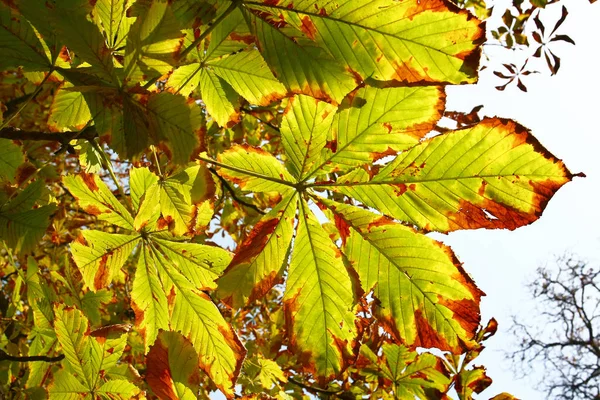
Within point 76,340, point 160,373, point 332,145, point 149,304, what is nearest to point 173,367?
point 160,373

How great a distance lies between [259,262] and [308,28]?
1.09 feet

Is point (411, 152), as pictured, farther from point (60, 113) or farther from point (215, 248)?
point (60, 113)

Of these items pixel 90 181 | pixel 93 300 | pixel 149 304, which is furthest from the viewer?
pixel 93 300

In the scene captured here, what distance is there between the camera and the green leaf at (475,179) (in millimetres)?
558

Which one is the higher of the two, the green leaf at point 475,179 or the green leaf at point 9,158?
the green leaf at point 9,158

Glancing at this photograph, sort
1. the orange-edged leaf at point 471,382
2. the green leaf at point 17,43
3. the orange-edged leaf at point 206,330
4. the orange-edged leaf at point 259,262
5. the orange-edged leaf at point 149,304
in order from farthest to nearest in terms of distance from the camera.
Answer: the orange-edged leaf at point 471,382 < the orange-edged leaf at point 149,304 < the orange-edged leaf at point 206,330 < the orange-edged leaf at point 259,262 < the green leaf at point 17,43

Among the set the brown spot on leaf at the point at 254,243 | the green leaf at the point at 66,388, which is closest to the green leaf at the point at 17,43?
the brown spot on leaf at the point at 254,243

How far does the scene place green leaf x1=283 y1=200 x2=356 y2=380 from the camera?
0.66 metres

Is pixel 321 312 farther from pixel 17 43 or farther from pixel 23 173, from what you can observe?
pixel 23 173

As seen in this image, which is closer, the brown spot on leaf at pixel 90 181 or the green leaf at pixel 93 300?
the brown spot on leaf at pixel 90 181

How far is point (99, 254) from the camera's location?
99cm

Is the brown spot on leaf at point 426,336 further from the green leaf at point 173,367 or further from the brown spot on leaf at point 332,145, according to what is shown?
the green leaf at point 173,367

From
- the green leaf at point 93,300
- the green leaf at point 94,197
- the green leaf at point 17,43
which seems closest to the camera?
the green leaf at point 17,43

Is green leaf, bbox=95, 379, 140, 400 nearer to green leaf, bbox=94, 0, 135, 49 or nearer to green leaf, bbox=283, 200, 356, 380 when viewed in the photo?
green leaf, bbox=283, 200, 356, 380
